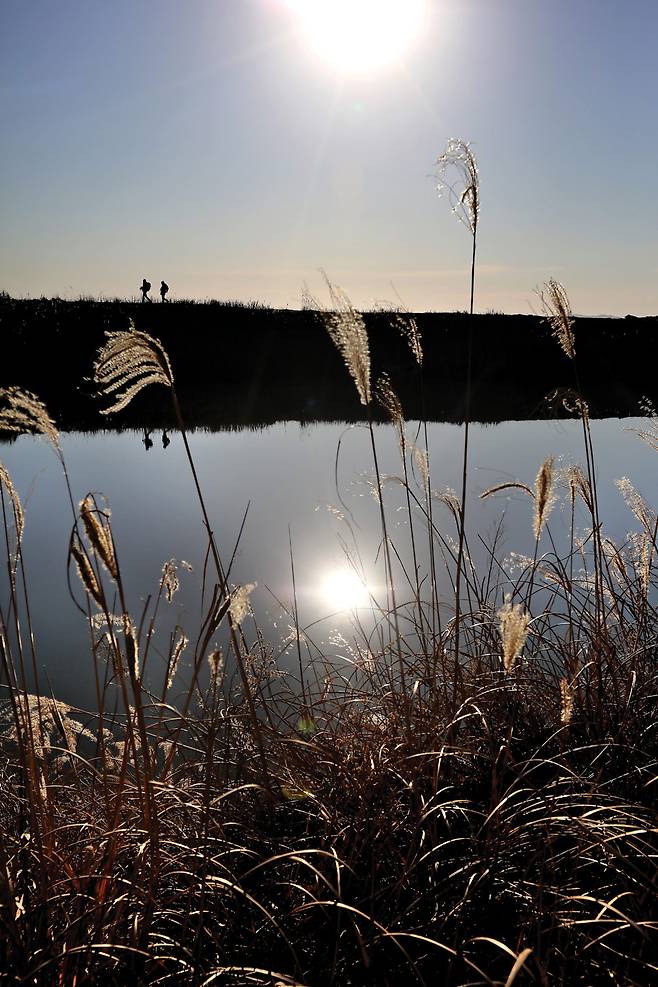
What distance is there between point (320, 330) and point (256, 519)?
42.4ft

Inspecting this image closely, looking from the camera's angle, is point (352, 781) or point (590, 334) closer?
point (352, 781)

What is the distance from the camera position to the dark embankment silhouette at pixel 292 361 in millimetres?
15781

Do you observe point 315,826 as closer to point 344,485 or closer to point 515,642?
point 515,642

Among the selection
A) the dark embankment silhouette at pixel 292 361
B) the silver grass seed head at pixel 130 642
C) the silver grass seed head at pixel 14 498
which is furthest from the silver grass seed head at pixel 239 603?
the dark embankment silhouette at pixel 292 361

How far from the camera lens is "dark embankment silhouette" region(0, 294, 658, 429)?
15781mm

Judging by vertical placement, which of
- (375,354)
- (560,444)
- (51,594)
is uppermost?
(375,354)

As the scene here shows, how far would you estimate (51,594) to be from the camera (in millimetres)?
5262

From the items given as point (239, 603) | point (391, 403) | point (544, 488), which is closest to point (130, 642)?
point (239, 603)

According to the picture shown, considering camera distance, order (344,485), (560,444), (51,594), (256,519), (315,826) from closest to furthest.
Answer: (315,826) → (51,594) → (256,519) → (344,485) → (560,444)

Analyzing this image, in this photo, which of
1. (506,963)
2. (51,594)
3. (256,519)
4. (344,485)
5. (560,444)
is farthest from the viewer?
(560,444)

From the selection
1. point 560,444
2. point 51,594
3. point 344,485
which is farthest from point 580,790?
point 560,444

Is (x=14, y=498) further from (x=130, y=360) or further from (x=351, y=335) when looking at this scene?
(x=351, y=335)

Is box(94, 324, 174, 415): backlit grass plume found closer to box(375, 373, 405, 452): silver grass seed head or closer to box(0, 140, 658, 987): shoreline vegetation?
box(0, 140, 658, 987): shoreline vegetation

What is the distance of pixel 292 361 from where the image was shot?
18.9 m
